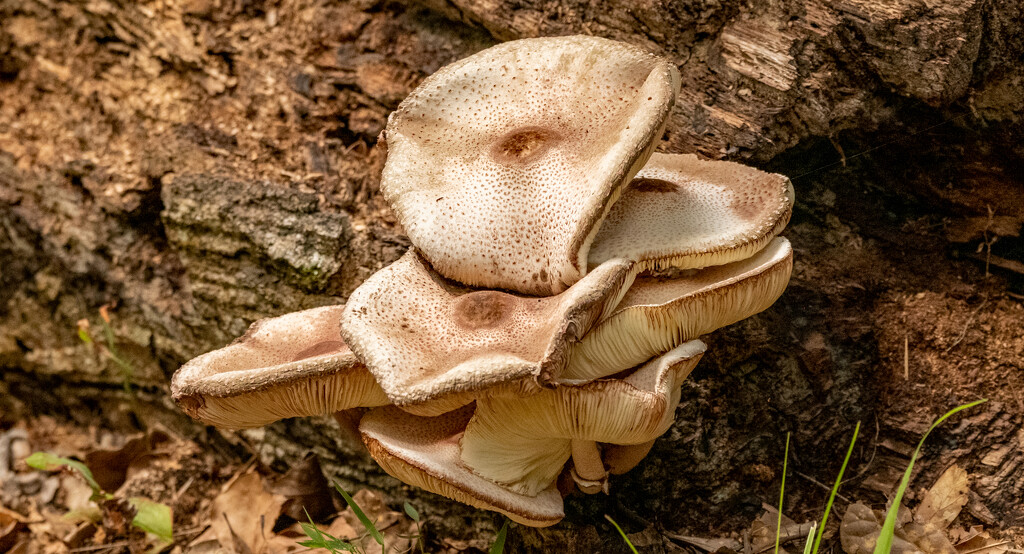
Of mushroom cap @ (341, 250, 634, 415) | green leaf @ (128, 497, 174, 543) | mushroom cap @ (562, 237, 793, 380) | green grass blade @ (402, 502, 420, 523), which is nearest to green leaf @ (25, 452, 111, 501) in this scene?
green leaf @ (128, 497, 174, 543)

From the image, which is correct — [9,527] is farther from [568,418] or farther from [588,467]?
[568,418]

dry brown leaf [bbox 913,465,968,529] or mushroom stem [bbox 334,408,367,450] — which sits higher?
mushroom stem [bbox 334,408,367,450]

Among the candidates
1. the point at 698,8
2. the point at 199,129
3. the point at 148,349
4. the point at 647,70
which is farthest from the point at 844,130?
the point at 148,349

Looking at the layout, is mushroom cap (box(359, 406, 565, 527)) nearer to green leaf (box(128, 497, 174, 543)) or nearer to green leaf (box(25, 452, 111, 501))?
green leaf (box(128, 497, 174, 543))

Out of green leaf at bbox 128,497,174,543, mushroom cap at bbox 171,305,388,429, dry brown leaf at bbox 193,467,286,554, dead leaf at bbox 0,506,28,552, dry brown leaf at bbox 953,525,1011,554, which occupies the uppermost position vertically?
mushroom cap at bbox 171,305,388,429

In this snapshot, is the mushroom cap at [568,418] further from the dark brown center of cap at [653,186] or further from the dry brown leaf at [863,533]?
the dry brown leaf at [863,533]
